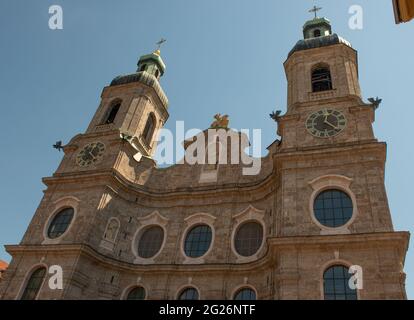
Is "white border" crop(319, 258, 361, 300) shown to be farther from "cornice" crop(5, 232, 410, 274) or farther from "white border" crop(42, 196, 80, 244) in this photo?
"white border" crop(42, 196, 80, 244)

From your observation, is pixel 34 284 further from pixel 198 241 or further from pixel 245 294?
pixel 245 294

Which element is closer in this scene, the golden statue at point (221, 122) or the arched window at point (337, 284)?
the arched window at point (337, 284)

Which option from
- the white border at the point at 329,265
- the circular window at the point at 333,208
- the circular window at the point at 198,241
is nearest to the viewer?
the white border at the point at 329,265

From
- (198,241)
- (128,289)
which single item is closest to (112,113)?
(198,241)

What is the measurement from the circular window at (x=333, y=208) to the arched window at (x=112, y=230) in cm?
1171

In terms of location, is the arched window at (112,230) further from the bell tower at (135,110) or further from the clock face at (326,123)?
the clock face at (326,123)

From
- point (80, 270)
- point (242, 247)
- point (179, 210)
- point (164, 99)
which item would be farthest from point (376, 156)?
point (164, 99)

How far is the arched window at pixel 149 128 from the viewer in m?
29.5

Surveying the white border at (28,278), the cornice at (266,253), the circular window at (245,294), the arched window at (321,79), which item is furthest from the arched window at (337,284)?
the white border at (28,278)

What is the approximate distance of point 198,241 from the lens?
20.9 meters

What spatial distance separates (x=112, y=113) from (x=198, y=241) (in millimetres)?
13378

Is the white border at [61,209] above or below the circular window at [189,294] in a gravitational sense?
above

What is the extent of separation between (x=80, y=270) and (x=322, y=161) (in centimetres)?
1369

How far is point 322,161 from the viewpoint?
18031mm
